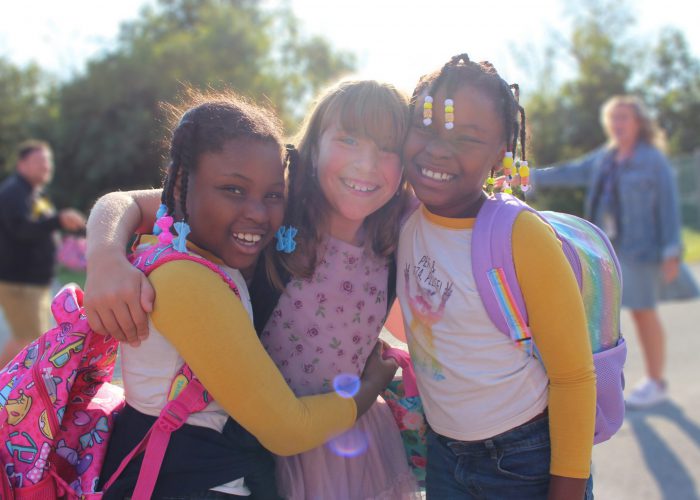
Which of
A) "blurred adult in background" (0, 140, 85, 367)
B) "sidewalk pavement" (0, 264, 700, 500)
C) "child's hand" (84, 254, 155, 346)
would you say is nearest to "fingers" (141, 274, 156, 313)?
"child's hand" (84, 254, 155, 346)

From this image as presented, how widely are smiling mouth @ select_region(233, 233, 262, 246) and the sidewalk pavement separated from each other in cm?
74

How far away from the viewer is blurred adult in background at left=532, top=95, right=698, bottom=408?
15.8ft

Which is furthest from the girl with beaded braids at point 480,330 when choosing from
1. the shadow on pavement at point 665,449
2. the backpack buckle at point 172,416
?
the shadow on pavement at point 665,449

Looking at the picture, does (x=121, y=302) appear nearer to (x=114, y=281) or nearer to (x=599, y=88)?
(x=114, y=281)

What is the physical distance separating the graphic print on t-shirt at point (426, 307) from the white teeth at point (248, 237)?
19.6 inches

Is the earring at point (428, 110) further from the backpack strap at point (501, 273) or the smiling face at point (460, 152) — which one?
the backpack strap at point (501, 273)

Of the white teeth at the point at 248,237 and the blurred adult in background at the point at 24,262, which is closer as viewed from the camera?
the white teeth at the point at 248,237

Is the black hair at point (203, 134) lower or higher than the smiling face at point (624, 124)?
higher

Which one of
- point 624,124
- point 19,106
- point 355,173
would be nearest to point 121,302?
point 355,173

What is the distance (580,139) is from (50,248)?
20918 mm

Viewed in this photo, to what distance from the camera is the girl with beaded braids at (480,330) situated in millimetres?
1665

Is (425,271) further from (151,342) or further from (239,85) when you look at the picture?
(239,85)

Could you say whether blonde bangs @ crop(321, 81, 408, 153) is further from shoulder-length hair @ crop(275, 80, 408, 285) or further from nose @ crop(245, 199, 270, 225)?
nose @ crop(245, 199, 270, 225)

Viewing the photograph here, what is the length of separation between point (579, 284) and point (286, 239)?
2.80ft
